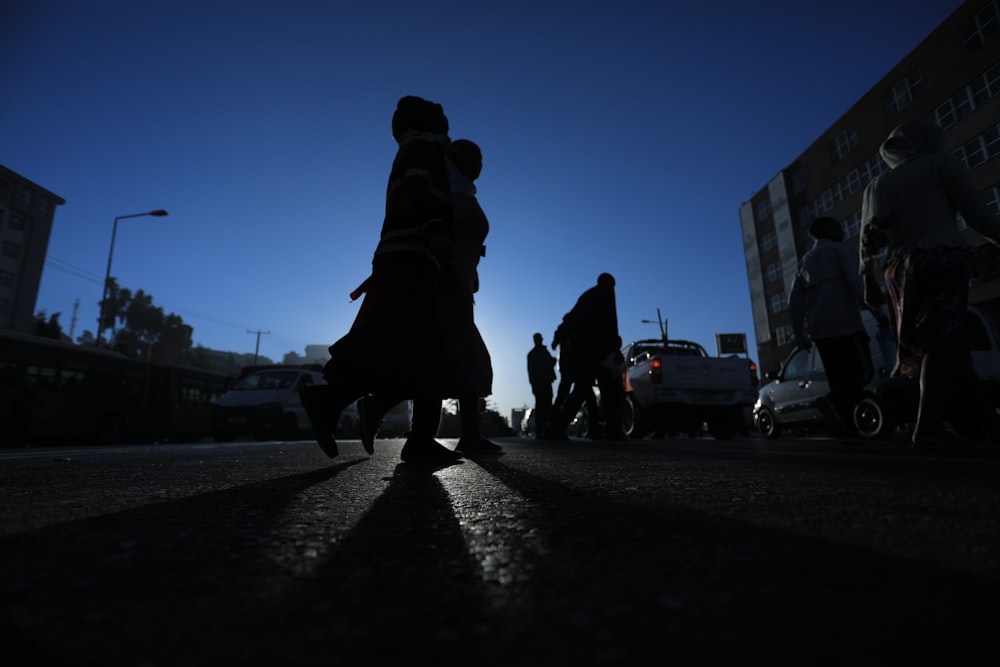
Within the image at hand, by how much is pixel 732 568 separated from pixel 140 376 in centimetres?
2076

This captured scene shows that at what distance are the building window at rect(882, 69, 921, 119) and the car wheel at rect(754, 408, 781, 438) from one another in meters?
27.3

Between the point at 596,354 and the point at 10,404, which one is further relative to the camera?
the point at 10,404


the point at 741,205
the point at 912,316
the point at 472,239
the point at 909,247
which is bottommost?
the point at 912,316

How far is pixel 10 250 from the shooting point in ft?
167

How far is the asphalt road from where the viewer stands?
55 centimetres

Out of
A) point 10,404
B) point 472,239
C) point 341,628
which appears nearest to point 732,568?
point 341,628

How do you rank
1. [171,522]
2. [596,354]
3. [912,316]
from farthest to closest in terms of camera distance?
[596,354] < [912,316] < [171,522]

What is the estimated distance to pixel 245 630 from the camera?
612 millimetres

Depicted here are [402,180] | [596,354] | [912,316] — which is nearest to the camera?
[402,180]

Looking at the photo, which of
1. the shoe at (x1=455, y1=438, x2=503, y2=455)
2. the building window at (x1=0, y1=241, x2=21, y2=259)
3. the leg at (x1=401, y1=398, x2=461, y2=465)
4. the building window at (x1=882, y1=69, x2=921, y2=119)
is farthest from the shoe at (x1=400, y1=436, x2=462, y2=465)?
the building window at (x1=0, y1=241, x2=21, y2=259)

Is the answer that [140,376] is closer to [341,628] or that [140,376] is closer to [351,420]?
[351,420]

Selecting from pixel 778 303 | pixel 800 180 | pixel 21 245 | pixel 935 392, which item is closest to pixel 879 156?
pixel 800 180

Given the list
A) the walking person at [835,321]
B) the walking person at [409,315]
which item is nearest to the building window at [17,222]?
the walking person at [409,315]

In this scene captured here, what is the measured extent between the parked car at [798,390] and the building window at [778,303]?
35.4 m
